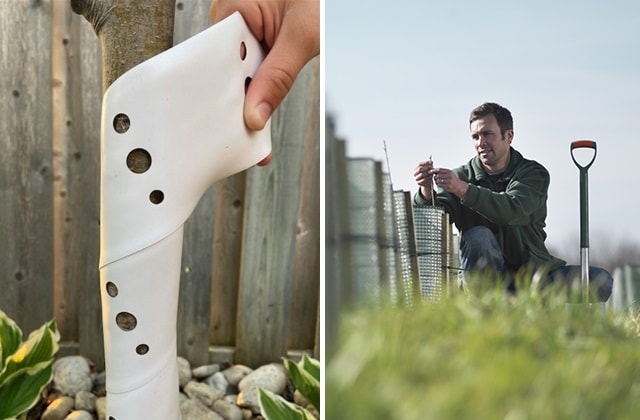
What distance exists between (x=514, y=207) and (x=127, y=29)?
2.32ft

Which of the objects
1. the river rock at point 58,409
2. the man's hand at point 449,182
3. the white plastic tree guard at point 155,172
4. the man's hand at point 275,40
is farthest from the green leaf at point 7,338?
the man's hand at point 449,182

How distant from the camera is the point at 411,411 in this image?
613 millimetres

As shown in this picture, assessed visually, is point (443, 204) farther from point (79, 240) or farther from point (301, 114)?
point (79, 240)

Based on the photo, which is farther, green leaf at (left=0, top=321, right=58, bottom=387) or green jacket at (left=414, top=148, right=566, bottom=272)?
green leaf at (left=0, top=321, right=58, bottom=387)

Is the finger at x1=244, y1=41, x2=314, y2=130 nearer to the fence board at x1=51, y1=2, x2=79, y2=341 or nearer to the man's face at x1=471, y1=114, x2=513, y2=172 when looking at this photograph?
the man's face at x1=471, y1=114, x2=513, y2=172

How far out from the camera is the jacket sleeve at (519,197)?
701 millimetres

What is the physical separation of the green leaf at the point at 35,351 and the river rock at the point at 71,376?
0.22 meters

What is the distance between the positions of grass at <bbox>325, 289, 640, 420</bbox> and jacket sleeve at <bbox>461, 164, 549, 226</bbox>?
7 centimetres

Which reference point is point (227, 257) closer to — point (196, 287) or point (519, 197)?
point (196, 287)

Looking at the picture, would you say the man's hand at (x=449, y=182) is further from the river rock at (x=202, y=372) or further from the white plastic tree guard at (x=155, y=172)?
the river rock at (x=202, y=372)

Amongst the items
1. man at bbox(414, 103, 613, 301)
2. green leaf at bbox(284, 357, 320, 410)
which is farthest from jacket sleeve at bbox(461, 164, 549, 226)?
green leaf at bbox(284, 357, 320, 410)

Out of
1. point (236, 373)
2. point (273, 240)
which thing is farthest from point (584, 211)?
point (236, 373)

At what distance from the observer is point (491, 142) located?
0.71 metres

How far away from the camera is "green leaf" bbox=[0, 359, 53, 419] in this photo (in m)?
1.73
